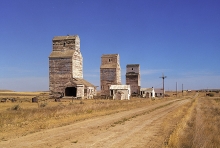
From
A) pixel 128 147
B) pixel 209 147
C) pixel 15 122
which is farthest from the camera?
pixel 15 122

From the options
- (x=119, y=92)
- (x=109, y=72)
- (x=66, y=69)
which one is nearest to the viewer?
(x=66, y=69)

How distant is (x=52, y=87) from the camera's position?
4941 centimetres

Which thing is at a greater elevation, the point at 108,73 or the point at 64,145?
the point at 108,73

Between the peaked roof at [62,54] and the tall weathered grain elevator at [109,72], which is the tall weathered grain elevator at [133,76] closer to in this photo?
the tall weathered grain elevator at [109,72]

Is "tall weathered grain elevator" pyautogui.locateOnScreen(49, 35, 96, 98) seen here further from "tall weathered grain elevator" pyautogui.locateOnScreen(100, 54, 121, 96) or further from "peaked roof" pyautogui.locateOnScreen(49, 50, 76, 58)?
"tall weathered grain elevator" pyautogui.locateOnScreen(100, 54, 121, 96)

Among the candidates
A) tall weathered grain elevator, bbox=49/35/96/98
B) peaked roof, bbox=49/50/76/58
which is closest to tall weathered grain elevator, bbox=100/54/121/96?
tall weathered grain elevator, bbox=49/35/96/98

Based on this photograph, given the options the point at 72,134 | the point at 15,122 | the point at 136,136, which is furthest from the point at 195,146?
the point at 15,122

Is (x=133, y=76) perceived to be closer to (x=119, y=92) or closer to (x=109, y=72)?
(x=109, y=72)

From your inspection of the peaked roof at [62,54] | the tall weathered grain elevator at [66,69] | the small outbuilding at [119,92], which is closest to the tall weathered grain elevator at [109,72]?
the small outbuilding at [119,92]

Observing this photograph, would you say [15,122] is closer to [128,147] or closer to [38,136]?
[38,136]

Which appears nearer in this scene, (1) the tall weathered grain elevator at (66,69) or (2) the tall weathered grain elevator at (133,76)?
(1) the tall weathered grain elevator at (66,69)

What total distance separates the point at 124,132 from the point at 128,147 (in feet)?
11.9

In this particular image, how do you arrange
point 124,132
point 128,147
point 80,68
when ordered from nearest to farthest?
point 128,147 → point 124,132 → point 80,68

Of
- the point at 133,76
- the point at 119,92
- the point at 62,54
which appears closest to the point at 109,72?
the point at 119,92
